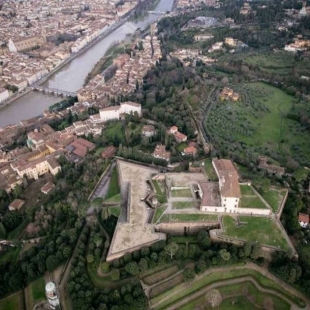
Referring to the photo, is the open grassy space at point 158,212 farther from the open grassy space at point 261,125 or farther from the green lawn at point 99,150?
the green lawn at point 99,150

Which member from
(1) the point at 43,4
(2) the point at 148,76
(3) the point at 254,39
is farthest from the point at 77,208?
(1) the point at 43,4

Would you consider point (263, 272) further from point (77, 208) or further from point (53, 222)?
point (53, 222)

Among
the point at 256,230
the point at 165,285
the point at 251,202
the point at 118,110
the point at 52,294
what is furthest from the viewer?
the point at 118,110

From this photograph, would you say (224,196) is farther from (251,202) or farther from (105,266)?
(105,266)

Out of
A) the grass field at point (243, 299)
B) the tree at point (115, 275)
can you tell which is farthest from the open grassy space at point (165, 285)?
the tree at point (115, 275)

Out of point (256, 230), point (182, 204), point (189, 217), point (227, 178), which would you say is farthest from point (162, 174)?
point (256, 230)

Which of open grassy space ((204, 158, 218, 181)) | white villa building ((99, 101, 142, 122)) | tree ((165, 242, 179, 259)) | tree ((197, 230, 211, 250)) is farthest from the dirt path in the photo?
white villa building ((99, 101, 142, 122))

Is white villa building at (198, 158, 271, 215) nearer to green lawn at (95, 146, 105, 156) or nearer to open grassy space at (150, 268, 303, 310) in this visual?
open grassy space at (150, 268, 303, 310)
